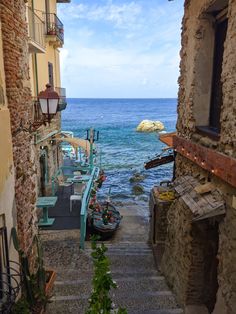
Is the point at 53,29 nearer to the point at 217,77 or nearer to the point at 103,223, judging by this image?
the point at 103,223

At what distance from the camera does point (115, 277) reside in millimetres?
7785

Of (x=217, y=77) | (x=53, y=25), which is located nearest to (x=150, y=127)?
(x=53, y=25)

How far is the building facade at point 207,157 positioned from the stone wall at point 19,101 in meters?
3.09

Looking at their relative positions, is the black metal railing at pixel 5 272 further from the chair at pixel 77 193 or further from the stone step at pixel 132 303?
the chair at pixel 77 193

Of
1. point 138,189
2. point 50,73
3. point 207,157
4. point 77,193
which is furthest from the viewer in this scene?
point 138,189

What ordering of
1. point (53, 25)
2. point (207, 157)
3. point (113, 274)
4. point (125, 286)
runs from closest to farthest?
point (207, 157) → point (125, 286) → point (113, 274) → point (53, 25)

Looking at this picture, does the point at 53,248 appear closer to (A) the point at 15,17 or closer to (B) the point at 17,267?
(B) the point at 17,267

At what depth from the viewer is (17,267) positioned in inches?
195

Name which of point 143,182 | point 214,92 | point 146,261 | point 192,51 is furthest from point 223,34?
point 143,182

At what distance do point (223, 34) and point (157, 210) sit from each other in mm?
5603

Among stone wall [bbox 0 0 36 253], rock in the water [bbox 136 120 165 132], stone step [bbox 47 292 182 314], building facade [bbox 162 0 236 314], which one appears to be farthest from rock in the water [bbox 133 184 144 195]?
rock in the water [bbox 136 120 165 132]

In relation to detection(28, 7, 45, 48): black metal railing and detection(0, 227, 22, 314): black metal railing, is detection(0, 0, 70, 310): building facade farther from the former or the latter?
detection(28, 7, 45, 48): black metal railing

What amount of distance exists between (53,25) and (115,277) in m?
13.8

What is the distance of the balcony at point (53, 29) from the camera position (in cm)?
1566
